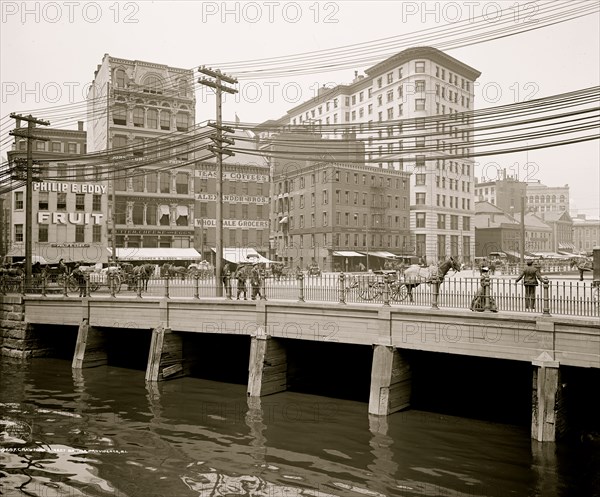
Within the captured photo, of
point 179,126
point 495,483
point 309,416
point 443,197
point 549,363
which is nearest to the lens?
point 495,483

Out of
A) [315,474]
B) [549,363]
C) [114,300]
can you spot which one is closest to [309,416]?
[315,474]

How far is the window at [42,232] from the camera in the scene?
4919 centimetres

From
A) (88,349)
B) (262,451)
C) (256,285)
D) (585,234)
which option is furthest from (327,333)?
(585,234)

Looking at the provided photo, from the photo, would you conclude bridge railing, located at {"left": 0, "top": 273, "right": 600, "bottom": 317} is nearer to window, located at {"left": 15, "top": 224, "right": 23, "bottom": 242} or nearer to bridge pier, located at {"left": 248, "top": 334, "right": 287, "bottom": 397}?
bridge pier, located at {"left": 248, "top": 334, "right": 287, "bottom": 397}

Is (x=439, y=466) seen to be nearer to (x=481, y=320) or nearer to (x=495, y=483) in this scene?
(x=495, y=483)

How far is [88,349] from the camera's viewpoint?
24391 mm

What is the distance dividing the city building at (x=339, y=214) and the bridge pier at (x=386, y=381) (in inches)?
1823

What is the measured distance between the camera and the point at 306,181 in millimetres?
69500

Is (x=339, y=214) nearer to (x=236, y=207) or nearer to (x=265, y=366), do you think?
(x=236, y=207)

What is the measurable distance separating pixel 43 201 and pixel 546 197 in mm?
144071

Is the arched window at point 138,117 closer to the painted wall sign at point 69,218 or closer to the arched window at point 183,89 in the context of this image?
the arched window at point 183,89

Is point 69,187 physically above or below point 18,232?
above

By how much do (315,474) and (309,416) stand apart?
14.5 ft

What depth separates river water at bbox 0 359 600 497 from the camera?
1188cm
